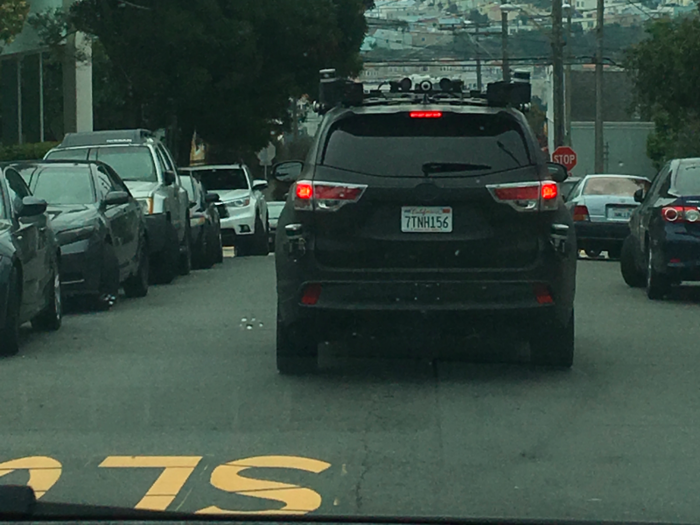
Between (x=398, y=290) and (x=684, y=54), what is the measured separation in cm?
2556

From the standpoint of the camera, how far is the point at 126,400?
8984mm

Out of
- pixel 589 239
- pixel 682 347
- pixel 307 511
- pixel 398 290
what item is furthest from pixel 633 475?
pixel 589 239

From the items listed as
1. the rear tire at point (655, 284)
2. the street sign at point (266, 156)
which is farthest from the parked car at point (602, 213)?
the street sign at point (266, 156)

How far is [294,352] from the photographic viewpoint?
32.0 feet

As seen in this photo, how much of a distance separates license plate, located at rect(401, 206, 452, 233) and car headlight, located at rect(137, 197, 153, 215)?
918cm

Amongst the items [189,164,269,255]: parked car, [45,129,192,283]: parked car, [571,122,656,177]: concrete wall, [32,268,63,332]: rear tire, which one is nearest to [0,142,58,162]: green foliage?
[189,164,269,255]: parked car

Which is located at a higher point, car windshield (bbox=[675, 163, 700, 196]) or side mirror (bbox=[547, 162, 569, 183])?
side mirror (bbox=[547, 162, 569, 183])

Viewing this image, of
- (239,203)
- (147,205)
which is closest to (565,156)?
(239,203)

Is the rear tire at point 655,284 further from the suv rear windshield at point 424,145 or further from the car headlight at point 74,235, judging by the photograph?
the suv rear windshield at point 424,145

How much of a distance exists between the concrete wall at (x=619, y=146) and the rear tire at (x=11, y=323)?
69.1 meters

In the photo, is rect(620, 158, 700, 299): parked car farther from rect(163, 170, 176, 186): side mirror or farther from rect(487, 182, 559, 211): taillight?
rect(163, 170, 176, 186): side mirror

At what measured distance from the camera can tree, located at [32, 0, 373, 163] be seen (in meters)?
35.0

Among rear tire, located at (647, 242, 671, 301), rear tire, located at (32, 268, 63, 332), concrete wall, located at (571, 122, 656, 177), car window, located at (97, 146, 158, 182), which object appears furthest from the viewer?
concrete wall, located at (571, 122, 656, 177)

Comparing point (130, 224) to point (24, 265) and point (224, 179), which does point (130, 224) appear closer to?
point (24, 265)
